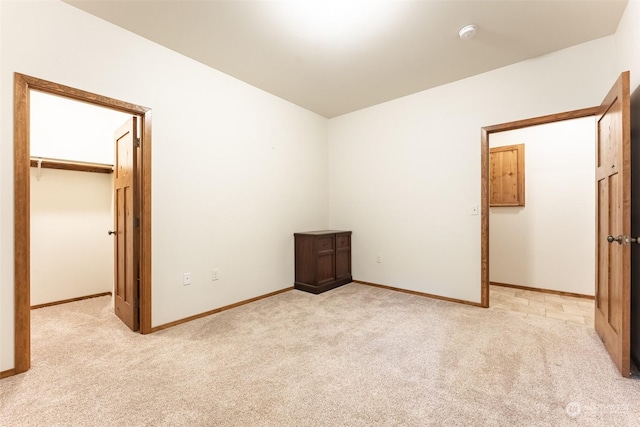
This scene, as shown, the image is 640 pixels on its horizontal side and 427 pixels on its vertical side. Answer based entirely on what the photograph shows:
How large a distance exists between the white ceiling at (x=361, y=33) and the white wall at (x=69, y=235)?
2.13 m

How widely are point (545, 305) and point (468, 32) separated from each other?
9.76ft

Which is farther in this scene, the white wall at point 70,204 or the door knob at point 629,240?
the white wall at point 70,204

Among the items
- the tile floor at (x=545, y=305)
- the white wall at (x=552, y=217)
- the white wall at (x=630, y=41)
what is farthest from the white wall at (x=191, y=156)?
the white wall at (x=630, y=41)

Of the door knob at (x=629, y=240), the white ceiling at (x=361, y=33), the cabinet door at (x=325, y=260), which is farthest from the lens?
the cabinet door at (x=325, y=260)

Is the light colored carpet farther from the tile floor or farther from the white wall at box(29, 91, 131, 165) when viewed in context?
the white wall at box(29, 91, 131, 165)

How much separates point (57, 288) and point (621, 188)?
17.2ft

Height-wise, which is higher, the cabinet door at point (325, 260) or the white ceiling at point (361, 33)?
the white ceiling at point (361, 33)

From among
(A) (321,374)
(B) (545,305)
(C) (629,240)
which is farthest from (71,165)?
(B) (545,305)

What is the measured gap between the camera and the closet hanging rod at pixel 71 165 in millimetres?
3122

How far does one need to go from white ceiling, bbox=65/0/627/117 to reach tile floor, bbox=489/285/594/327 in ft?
8.45

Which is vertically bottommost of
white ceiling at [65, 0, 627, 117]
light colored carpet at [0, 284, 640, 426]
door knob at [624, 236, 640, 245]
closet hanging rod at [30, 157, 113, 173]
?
light colored carpet at [0, 284, 640, 426]

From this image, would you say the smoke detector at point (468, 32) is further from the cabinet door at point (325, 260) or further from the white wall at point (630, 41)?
the cabinet door at point (325, 260)

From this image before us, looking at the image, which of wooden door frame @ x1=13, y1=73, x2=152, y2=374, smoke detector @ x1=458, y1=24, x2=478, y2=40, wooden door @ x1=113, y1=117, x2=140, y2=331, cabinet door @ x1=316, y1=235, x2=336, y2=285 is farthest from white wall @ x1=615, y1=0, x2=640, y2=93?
wooden door frame @ x1=13, y1=73, x2=152, y2=374

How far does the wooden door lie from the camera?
2.55 meters
